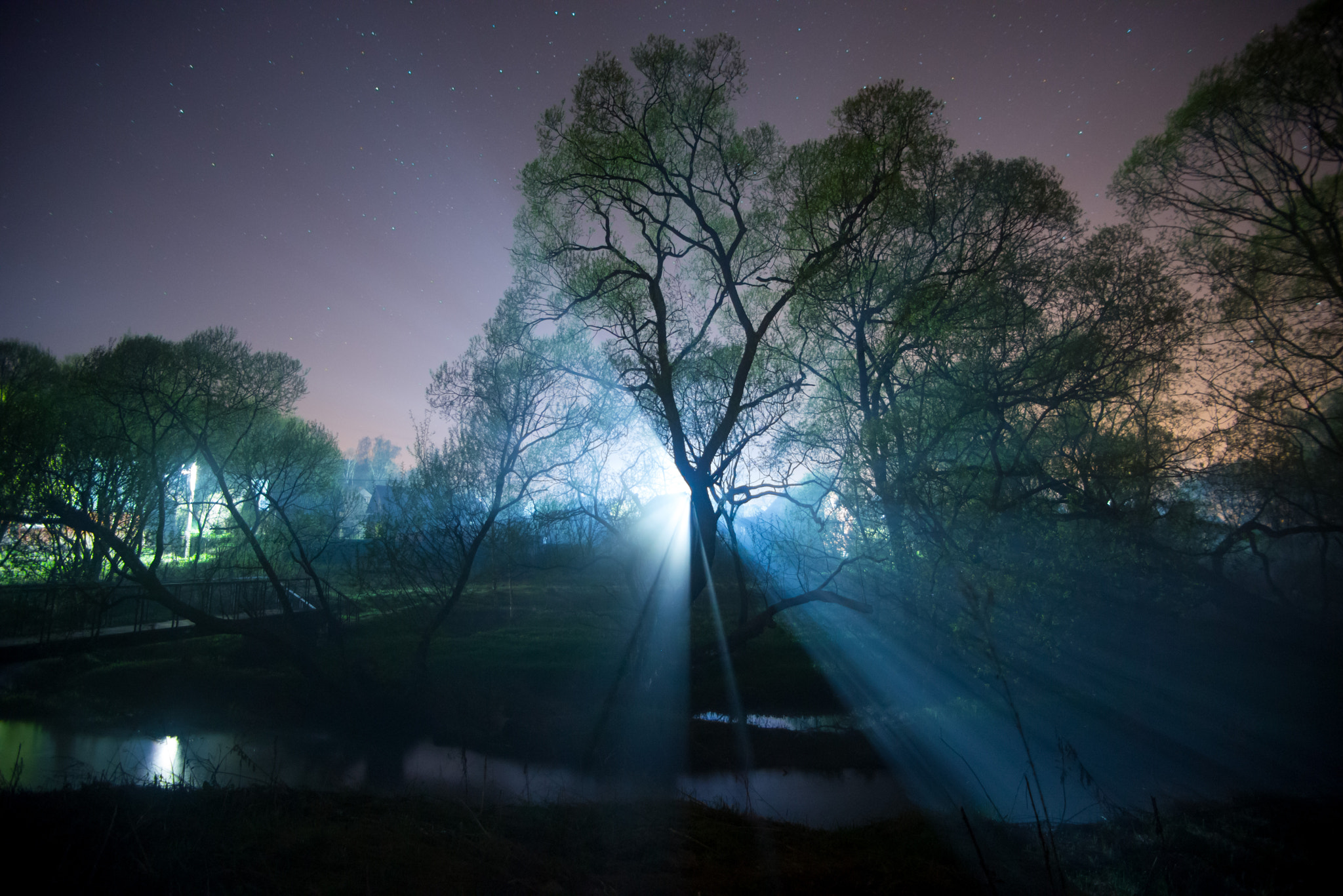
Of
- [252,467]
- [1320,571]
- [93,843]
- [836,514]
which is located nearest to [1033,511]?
[836,514]

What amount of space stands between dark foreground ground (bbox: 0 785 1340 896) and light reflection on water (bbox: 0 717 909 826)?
1.26m

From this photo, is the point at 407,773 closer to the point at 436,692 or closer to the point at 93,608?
the point at 436,692

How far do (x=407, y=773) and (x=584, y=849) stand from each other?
5.11 m

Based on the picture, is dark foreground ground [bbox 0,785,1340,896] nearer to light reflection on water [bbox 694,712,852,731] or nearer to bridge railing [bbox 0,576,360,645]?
light reflection on water [bbox 694,712,852,731]

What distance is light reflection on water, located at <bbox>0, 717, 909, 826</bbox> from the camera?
7711 millimetres

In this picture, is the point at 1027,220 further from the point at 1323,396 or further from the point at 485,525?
the point at 485,525

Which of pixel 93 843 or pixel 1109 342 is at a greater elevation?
pixel 1109 342

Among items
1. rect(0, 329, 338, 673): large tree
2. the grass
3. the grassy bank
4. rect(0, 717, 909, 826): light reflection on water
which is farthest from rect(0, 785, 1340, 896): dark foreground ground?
rect(0, 329, 338, 673): large tree

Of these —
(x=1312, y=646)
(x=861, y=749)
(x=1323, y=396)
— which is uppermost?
(x=1323, y=396)

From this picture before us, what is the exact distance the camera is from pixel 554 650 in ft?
49.9

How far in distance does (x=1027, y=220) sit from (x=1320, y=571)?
929 centimetres

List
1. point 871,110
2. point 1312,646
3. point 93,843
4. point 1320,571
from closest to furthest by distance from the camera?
point 93,843, point 871,110, point 1312,646, point 1320,571

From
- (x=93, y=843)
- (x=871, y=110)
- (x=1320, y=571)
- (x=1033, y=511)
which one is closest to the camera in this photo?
(x=93, y=843)

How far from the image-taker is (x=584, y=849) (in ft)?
17.5
